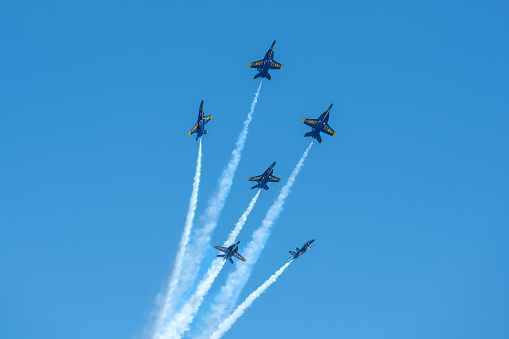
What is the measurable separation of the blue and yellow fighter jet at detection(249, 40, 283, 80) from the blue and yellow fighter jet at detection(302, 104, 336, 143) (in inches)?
459

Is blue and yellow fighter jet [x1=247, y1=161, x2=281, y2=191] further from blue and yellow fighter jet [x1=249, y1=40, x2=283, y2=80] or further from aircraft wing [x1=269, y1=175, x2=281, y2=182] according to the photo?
blue and yellow fighter jet [x1=249, y1=40, x2=283, y2=80]

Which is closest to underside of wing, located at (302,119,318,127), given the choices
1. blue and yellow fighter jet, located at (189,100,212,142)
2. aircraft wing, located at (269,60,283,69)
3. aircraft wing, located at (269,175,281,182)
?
aircraft wing, located at (269,60,283,69)

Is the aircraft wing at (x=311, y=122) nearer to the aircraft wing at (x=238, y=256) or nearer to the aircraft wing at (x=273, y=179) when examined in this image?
the aircraft wing at (x=273, y=179)

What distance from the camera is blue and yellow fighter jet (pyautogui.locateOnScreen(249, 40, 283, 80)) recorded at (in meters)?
88.9

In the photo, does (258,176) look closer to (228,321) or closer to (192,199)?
(192,199)

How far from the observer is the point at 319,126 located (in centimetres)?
8906

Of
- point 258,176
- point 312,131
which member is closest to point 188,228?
point 258,176

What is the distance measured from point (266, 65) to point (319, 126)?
15.4 metres

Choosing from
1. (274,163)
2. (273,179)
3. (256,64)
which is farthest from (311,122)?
(256,64)

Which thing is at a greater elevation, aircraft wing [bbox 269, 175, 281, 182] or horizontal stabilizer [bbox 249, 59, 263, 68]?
horizontal stabilizer [bbox 249, 59, 263, 68]

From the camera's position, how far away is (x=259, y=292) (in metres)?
86.4

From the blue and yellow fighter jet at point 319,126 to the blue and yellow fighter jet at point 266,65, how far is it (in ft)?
38.2

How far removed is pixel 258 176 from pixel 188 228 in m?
16.2

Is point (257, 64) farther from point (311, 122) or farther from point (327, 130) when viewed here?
point (327, 130)
